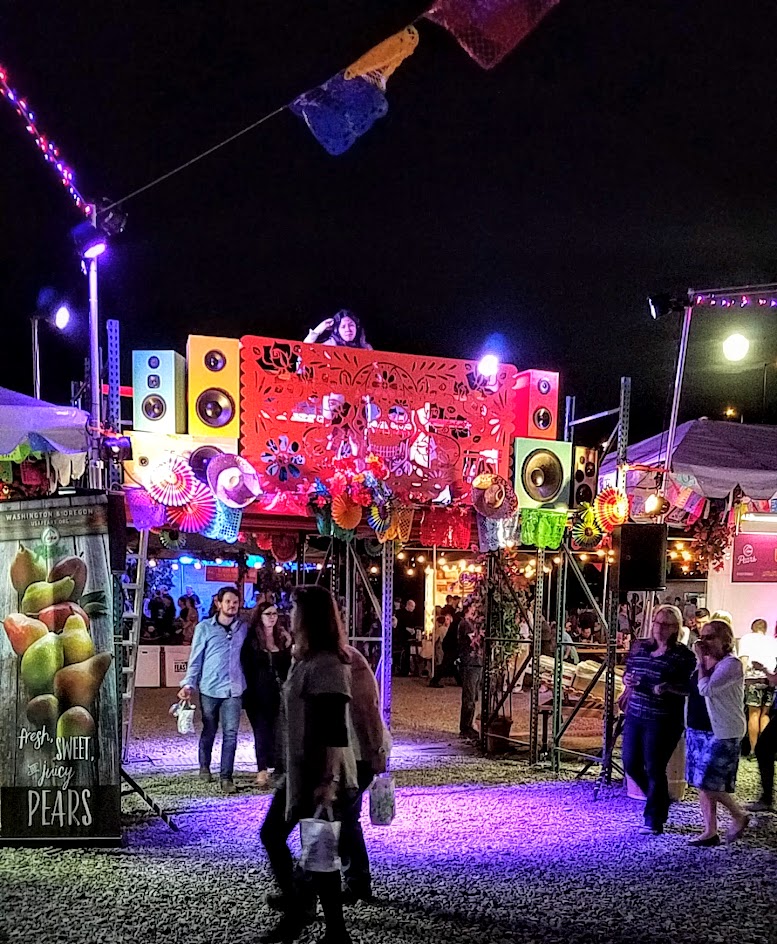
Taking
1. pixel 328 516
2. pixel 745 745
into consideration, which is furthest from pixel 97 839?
pixel 745 745

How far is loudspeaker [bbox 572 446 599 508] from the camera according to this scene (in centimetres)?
853

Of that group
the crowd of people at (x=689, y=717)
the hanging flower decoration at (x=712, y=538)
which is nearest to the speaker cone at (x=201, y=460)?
the crowd of people at (x=689, y=717)

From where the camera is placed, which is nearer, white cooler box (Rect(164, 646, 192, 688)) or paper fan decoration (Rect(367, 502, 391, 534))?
paper fan decoration (Rect(367, 502, 391, 534))

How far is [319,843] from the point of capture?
340 cm

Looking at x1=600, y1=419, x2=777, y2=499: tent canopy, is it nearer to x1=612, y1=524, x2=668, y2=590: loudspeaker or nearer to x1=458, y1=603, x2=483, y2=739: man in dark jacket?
x1=612, y1=524, x2=668, y2=590: loudspeaker

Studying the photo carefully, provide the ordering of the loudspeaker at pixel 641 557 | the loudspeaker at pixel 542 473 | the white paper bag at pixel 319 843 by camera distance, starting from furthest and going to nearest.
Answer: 1. the loudspeaker at pixel 542 473
2. the loudspeaker at pixel 641 557
3. the white paper bag at pixel 319 843

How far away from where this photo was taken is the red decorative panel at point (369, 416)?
7512 millimetres

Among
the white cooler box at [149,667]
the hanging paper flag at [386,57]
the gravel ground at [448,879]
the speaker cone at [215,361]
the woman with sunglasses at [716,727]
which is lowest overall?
the white cooler box at [149,667]

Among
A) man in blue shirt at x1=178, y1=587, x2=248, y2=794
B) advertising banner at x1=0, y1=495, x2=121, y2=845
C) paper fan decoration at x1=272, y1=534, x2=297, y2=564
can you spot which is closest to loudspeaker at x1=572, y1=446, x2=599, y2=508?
man in blue shirt at x1=178, y1=587, x2=248, y2=794

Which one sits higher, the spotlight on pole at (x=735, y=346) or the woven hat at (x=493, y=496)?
the spotlight on pole at (x=735, y=346)

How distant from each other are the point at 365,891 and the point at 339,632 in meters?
1.67

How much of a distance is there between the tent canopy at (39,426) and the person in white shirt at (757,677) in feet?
22.6

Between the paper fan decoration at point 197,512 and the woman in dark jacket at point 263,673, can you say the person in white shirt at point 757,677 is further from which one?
the paper fan decoration at point 197,512

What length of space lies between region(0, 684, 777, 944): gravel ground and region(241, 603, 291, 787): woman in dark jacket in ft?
1.89
